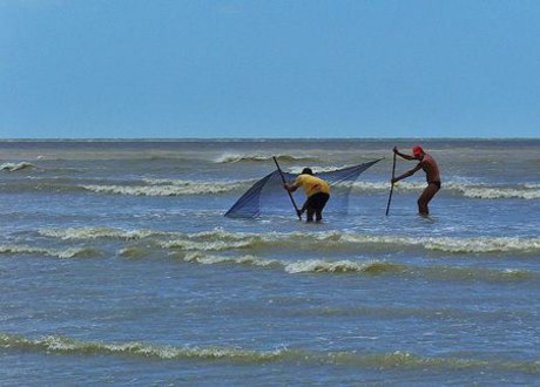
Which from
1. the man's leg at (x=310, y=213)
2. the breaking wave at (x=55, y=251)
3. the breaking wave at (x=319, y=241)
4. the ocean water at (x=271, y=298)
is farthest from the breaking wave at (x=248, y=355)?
the man's leg at (x=310, y=213)

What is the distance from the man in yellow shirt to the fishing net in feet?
3.24

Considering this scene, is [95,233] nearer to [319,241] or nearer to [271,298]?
[319,241]

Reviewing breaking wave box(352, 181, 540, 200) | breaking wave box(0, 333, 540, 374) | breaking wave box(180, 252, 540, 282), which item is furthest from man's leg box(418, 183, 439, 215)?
breaking wave box(0, 333, 540, 374)

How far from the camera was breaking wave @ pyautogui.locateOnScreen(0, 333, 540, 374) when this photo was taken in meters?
7.53

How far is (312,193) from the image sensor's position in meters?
17.7

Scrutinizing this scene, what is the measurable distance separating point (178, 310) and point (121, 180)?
22.2 metres

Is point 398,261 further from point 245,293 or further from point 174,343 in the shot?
point 174,343

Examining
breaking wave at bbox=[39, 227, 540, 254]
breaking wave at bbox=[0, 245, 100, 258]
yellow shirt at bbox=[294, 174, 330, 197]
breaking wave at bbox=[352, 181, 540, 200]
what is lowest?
breaking wave at bbox=[0, 245, 100, 258]

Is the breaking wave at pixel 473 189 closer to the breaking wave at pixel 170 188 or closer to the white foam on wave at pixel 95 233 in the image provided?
the breaking wave at pixel 170 188

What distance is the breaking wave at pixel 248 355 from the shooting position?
24.7 ft

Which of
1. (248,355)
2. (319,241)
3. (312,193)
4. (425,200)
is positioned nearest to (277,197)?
(312,193)

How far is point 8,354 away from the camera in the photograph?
8.23 meters

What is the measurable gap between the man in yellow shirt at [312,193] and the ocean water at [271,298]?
1.25 feet

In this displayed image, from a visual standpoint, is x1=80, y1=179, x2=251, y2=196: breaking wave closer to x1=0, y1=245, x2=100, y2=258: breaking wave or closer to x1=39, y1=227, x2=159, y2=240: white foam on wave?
x1=39, y1=227, x2=159, y2=240: white foam on wave
